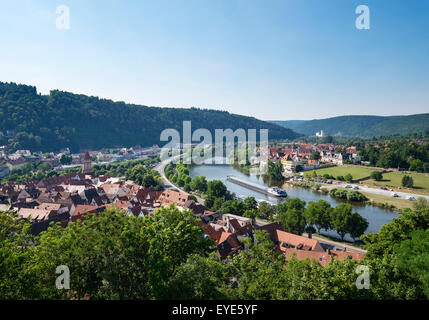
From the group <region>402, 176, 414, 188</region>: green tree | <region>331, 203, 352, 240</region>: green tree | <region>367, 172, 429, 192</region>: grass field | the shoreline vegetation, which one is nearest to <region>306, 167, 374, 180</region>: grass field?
<region>367, 172, 429, 192</region>: grass field

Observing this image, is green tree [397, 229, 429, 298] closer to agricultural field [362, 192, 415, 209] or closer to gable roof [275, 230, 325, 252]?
gable roof [275, 230, 325, 252]

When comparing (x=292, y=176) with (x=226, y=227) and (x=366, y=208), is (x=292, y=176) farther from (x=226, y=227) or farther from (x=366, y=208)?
(x=226, y=227)

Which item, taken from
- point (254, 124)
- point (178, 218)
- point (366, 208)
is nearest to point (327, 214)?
point (366, 208)

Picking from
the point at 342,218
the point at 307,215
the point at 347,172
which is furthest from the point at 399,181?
the point at 307,215

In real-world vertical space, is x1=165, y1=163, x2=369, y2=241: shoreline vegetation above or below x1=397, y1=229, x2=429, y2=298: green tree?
below

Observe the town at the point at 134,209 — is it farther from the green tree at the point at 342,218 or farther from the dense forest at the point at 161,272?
the dense forest at the point at 161,272

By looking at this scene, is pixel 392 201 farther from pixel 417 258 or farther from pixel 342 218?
pixel 417 258

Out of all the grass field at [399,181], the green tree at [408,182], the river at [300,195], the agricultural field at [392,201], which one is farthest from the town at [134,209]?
the grass field at [399,181]
